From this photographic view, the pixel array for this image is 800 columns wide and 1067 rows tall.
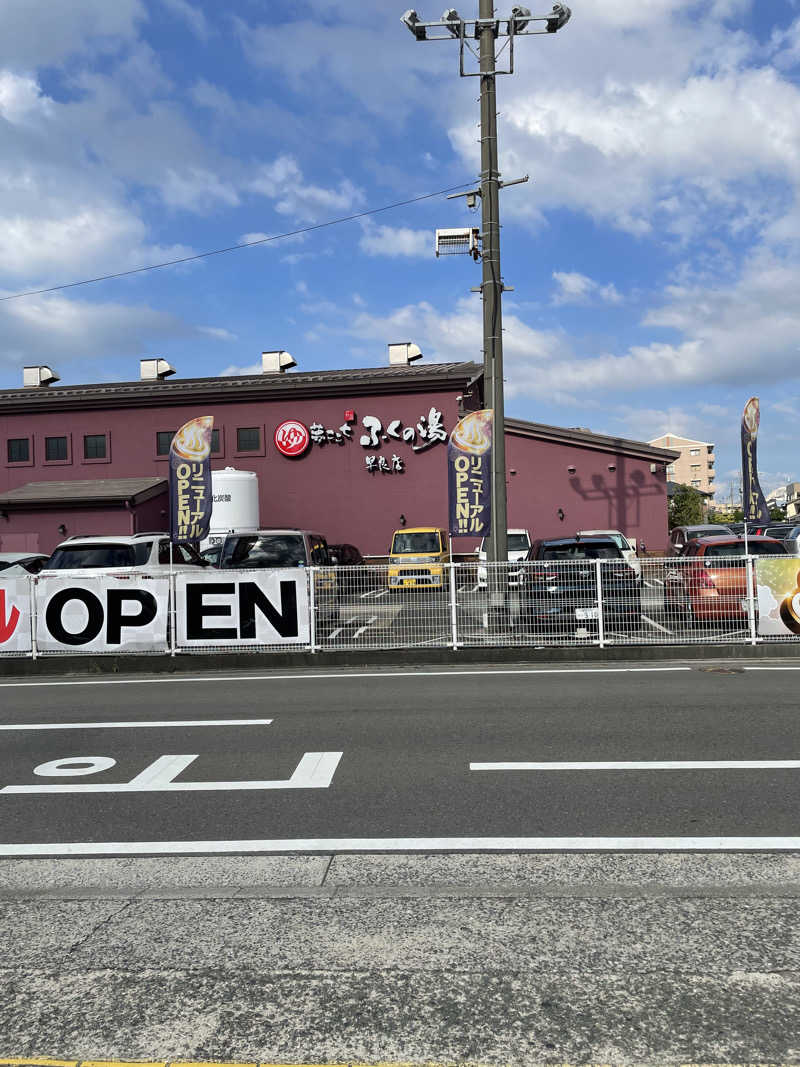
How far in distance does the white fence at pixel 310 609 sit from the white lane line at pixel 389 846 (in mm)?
8183

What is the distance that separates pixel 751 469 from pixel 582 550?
6.46 metres

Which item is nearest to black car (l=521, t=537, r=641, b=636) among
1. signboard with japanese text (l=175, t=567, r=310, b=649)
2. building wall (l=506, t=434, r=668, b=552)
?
signboard with japanese text (l=175, t=567, r=310, b=649)

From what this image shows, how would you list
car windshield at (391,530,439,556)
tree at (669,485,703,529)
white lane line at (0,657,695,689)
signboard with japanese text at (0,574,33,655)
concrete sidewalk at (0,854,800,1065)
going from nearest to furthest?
concrete sidewalk at (0,854,800,1065), white lane line at (0,657,695,689), signboard with japanese text at (0,574,33,655), car windshield at (391,530,439,556), tree at (669,485,703,529)

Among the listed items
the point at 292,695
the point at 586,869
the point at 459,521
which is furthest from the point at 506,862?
the point at 459,521

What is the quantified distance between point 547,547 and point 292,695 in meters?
6.30

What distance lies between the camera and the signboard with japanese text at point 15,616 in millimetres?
13852

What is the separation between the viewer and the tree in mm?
87812

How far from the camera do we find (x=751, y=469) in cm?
1967

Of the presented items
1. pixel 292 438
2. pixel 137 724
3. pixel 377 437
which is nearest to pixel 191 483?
pixel 137 724

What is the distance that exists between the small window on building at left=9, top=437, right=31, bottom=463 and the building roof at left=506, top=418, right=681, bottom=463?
62.0ft

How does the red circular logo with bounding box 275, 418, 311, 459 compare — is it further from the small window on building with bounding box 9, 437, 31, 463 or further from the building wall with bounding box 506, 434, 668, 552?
the small window on building with bounding box 9, 437, 31, 463

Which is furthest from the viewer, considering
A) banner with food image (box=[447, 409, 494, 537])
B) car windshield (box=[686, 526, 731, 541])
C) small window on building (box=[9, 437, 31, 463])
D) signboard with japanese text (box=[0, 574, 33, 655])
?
small window on building (box=[9, 437, 31, 463])

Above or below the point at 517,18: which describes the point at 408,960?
below

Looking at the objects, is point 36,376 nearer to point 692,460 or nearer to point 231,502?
point 231,502
